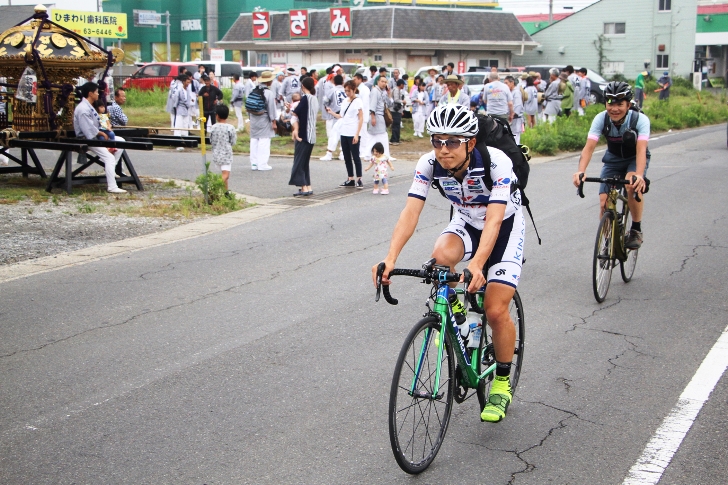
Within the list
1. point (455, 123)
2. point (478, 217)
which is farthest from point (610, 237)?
point (455, 123)

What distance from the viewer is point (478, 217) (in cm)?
494

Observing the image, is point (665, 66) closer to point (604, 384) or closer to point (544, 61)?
point (544, 61)

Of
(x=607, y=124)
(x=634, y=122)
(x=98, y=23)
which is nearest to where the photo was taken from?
(x=634, y=122)

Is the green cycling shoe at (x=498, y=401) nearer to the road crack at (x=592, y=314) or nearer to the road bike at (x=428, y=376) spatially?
the road bike at (x=428, y=376)

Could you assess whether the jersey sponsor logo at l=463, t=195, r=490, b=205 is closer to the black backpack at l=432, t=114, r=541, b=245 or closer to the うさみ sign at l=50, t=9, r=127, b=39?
the black backpack at l=432, t=114, r=541, b=245

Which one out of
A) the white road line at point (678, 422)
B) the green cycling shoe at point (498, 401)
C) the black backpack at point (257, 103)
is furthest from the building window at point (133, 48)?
the green cycling shoe at point (498, 401)

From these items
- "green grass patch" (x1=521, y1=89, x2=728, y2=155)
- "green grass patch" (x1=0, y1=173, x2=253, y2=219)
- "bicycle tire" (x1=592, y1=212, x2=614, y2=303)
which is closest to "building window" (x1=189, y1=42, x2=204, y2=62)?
"green grass patch" (x1=521, y1=89, x2=728, y2=155)

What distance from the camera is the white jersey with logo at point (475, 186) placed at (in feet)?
15.2

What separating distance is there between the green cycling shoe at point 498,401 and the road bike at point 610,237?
8.98 ft

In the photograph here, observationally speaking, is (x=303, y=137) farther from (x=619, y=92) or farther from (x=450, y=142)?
(x=450, y=142)

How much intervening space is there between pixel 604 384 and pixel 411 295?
2604 millimetres

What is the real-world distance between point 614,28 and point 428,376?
186 feet

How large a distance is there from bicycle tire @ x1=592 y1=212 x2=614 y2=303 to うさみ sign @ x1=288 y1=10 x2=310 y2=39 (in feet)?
154

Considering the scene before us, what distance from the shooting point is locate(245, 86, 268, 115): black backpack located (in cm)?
1675
